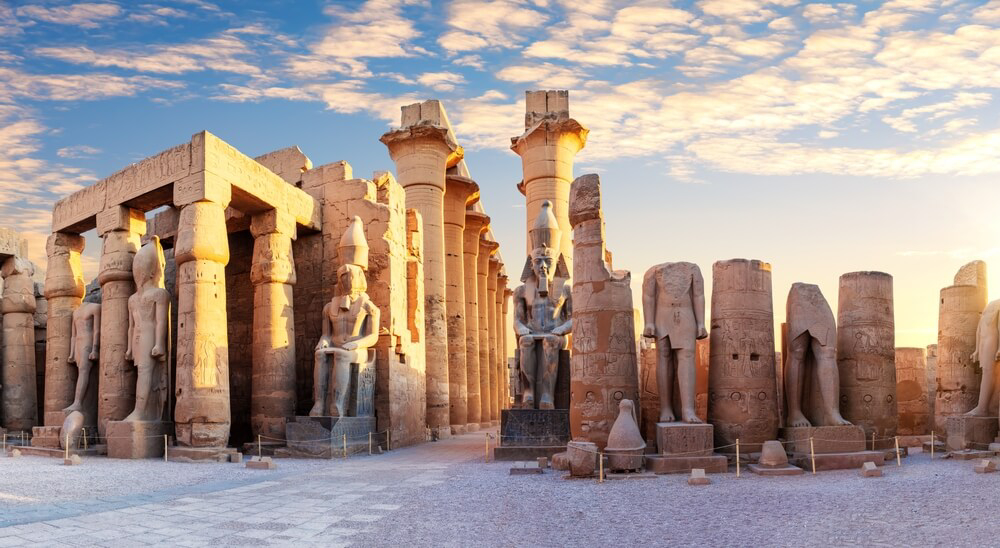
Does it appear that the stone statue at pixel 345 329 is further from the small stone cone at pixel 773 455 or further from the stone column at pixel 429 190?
the small stone cone at pixel 773 455

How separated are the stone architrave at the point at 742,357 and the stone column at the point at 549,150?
10744 mm

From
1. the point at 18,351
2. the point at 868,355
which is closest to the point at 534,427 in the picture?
the point at 868,355

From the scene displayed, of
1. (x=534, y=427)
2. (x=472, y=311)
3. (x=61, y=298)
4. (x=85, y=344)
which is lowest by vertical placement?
(x=534, y=427)

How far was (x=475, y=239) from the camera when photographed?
30.3m

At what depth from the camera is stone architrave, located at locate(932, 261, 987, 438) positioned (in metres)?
14.1

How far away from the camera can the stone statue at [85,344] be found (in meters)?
16.1

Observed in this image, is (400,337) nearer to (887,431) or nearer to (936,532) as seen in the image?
(887,431)

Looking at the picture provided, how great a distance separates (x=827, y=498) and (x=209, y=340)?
10244mm

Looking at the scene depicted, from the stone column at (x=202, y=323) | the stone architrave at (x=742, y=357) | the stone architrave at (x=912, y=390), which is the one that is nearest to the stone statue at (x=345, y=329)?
the stone column at (x=202, y=323)

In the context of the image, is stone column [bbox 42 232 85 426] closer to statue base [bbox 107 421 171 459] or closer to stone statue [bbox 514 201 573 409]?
statue base [bbox 107 421 171 459]

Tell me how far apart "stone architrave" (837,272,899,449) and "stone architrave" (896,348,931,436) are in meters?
3.98

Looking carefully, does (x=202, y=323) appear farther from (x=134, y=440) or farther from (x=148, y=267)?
(x=134, y=440)

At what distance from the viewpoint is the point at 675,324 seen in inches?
454

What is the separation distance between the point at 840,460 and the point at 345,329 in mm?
8689
